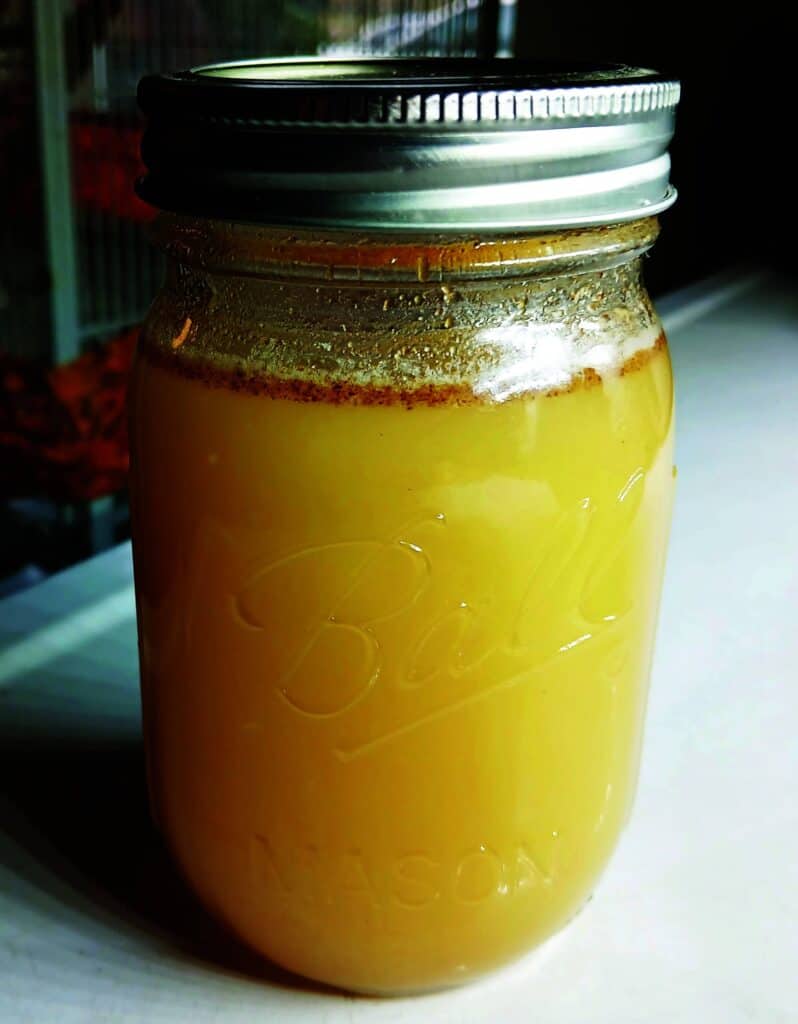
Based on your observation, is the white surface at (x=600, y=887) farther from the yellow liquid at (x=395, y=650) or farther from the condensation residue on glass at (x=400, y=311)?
the condensation residue on glass at (x=400, y=311)

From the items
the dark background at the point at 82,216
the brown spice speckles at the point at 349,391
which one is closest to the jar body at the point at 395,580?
the brown spice speckles at the point at 349,391

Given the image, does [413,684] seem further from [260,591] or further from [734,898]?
[734,898]

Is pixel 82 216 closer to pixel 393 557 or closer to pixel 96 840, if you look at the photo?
pixel 96 840

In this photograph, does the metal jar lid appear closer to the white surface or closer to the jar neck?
the jar neck

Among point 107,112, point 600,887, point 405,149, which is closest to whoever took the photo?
point 405,149

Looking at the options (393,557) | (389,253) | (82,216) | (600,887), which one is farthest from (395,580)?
(82,216)

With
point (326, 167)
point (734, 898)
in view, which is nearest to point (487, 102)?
point (326, 167)

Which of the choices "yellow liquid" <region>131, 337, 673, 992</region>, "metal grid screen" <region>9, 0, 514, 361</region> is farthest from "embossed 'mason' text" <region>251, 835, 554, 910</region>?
"metal grid screen" <region>9, 0, 514, 361</region>
